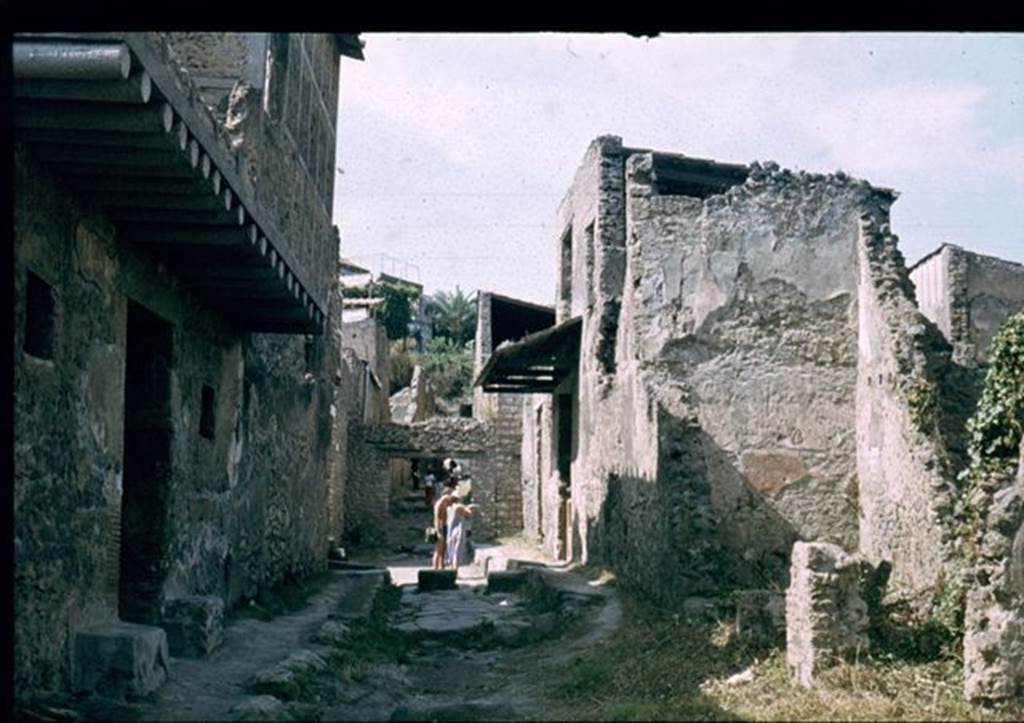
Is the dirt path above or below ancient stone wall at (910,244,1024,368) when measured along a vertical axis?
below

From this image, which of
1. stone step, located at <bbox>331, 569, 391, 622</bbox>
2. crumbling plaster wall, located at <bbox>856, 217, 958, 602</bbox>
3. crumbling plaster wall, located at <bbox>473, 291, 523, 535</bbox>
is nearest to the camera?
crumbling plaster wall, located at <bbox>856, 217, 958, 602</bbox>

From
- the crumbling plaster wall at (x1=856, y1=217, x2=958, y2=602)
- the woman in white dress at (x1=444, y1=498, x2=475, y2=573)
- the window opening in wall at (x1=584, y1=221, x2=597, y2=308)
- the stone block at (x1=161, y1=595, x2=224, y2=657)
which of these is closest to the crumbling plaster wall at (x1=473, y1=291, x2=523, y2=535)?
the woman in white dress at (x1=444, y1=498, x2=475, y2=573)

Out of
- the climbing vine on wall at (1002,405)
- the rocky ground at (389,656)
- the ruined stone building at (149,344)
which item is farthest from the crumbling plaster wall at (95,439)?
the climbing vine on wall at (1002,405)

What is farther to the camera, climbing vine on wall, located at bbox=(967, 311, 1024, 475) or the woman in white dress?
the woman in white dress

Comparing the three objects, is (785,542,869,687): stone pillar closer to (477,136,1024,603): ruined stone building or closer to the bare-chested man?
(477,136,1024,603): ruined stone building

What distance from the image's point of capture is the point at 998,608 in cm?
638

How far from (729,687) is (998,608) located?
4.80ft

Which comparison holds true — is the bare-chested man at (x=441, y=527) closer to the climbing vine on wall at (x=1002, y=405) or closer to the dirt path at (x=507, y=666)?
the dirt path at (x=507, y=666)

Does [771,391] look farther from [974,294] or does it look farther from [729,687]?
[974,294]

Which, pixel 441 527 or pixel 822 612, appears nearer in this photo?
pixel 822 612

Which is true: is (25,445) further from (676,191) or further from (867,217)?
(676,191)

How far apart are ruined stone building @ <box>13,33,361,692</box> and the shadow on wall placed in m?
3.43

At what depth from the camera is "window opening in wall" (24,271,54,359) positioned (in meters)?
6.32

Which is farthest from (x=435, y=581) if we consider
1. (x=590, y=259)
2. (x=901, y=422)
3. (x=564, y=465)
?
(x=901, y=422)
